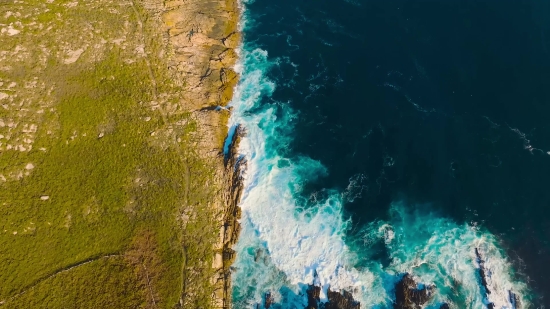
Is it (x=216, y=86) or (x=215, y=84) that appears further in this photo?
(x=215, y=84)

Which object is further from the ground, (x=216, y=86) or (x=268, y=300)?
(x=216, y=86)

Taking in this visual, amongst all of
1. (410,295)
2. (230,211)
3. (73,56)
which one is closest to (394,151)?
(410,295)

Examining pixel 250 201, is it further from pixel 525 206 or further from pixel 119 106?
pixel 525 206

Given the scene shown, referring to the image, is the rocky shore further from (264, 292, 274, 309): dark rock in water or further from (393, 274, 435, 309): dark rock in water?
(393, 274, 435, 309): dark rock in water

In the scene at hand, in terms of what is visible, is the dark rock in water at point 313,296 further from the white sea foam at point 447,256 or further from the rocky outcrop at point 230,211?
the white sea foam at point 447,256

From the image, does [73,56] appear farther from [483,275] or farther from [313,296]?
[483,275]

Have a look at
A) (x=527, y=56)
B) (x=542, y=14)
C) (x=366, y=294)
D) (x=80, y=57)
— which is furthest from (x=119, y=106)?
(x=542, y=14)
